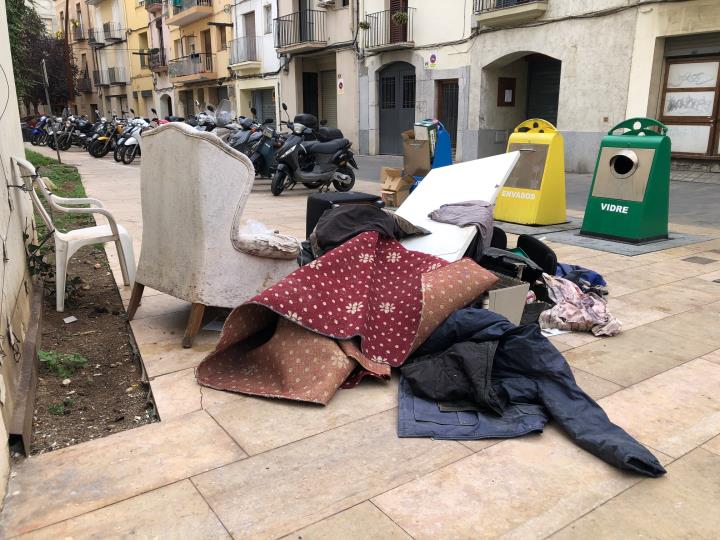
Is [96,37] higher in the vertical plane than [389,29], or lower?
higher

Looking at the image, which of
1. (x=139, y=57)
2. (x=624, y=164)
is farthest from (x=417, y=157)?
(x=139, y=57)

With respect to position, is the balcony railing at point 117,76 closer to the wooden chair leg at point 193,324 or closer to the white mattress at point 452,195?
the white mattress at point 452,195

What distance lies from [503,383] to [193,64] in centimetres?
2656

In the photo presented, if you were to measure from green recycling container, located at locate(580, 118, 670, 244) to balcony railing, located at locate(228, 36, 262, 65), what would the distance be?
62.2ft

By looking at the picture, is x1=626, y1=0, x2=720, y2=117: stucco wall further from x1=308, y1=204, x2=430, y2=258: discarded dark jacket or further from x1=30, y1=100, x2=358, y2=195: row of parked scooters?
x1=308, y1=204, x2=430, y2=258: discarded dark jacket

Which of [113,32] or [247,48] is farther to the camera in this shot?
[113,32]

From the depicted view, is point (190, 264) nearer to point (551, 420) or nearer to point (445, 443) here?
point (445, 443)

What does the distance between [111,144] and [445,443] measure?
1721 centimetres

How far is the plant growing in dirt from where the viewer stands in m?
3.03

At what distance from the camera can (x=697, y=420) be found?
2.50 m

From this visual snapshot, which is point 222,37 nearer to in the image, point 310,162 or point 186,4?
point 186,4

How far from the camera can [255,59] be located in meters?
22.4

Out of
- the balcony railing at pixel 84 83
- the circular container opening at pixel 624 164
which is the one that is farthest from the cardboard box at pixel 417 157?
the balcony railing at pixel 84 83

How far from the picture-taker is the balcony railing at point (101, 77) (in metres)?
36.1
